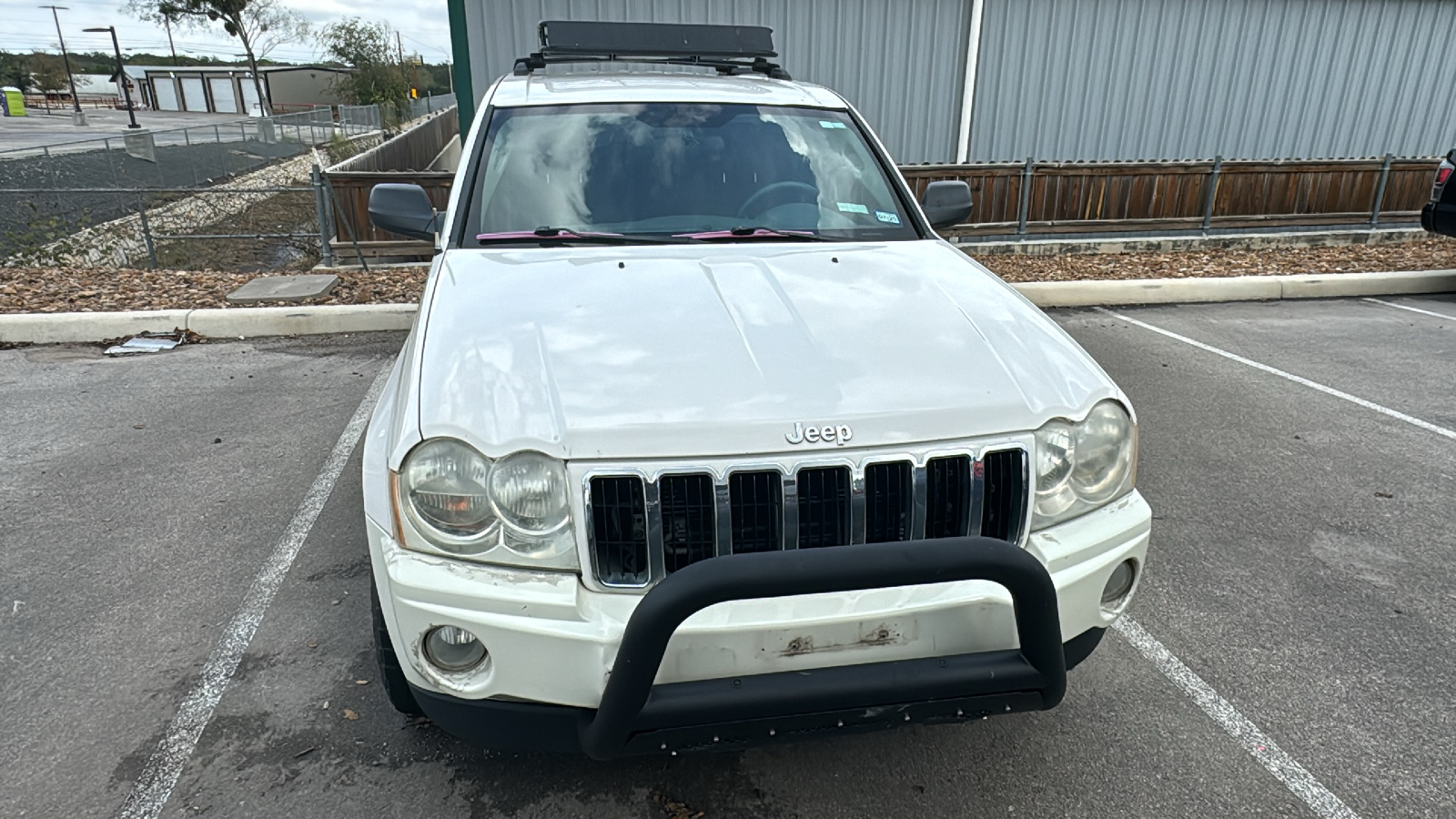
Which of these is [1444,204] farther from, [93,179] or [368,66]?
[368,66]

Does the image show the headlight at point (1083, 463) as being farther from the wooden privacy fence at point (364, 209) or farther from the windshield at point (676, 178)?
the wooden privacy fence at point (364, 209)

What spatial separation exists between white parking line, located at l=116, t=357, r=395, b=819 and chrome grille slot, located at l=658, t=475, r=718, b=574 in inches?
64.5

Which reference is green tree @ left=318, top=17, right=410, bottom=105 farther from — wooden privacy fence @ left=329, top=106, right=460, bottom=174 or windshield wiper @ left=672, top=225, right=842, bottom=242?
windshield wiper @ left=672, top=225, right=842, bottom=242

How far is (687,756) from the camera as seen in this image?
2520 millimetres

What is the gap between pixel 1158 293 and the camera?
855 cm

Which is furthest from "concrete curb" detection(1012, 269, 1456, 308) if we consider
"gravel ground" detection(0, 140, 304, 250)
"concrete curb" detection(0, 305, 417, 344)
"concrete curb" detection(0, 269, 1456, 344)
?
"gravel ground" detection(0, 140, 304, 250)

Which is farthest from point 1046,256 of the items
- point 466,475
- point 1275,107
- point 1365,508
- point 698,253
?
point 466,475

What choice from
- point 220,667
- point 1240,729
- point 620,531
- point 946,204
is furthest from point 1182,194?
point 220,667

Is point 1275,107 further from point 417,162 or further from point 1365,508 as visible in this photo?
point 417,162

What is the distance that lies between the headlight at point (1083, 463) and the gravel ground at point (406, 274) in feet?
22.1

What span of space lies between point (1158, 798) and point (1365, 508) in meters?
2.63

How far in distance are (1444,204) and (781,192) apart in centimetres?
850

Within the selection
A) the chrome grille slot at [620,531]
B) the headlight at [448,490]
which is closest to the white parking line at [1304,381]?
the chrome grille slot at [620,531]

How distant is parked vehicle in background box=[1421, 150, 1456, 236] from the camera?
8.38 m
